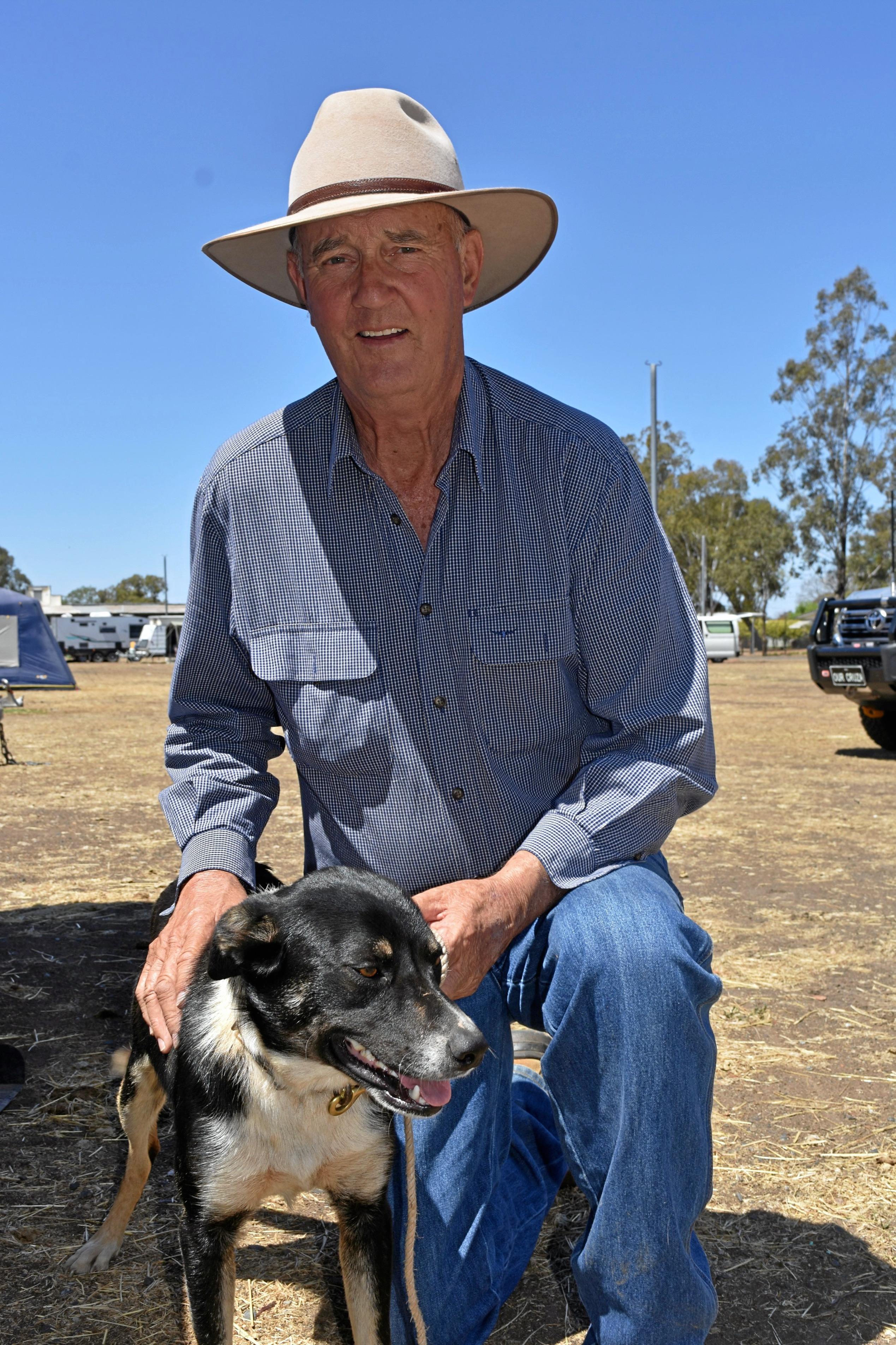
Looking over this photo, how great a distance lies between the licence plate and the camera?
12.7 meters

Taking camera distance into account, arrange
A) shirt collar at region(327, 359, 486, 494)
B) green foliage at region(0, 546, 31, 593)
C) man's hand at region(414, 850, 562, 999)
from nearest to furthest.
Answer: man's hand at region(414, 850, 562, 999), shirt collar at region(327, 359, 486, 494), green foliage at region(0, 546, 31, 593)

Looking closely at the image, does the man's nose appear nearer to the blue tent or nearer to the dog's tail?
the dog's tail

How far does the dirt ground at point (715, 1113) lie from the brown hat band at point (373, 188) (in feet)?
8.77

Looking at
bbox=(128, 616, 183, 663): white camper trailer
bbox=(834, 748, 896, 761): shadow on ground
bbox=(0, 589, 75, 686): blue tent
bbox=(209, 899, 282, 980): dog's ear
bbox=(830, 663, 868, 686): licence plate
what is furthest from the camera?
bbox=(128, 616, 183, 663): white camper trailer

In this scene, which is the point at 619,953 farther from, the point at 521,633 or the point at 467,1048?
the point at 521,633

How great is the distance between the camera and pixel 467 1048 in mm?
2127

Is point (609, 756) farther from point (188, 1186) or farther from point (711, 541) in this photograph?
point (711, 541)

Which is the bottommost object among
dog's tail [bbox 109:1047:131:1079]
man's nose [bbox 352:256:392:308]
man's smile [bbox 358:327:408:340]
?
dog's tail [bbox 109:1047:131:1079]

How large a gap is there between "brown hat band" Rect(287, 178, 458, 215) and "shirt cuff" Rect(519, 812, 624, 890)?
4.95ft

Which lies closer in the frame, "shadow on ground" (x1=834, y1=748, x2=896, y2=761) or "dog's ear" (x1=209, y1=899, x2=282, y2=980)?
"dog's ear" (x1=209, y1=899, x2=282, y2=980)

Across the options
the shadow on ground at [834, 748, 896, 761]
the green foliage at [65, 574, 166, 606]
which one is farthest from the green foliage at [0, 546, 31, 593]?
the shadow on ground at [834, 748, 896, 761]

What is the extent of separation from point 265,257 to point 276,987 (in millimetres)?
1955

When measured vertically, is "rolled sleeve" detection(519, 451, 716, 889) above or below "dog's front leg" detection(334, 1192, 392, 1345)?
above

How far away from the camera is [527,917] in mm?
2473
